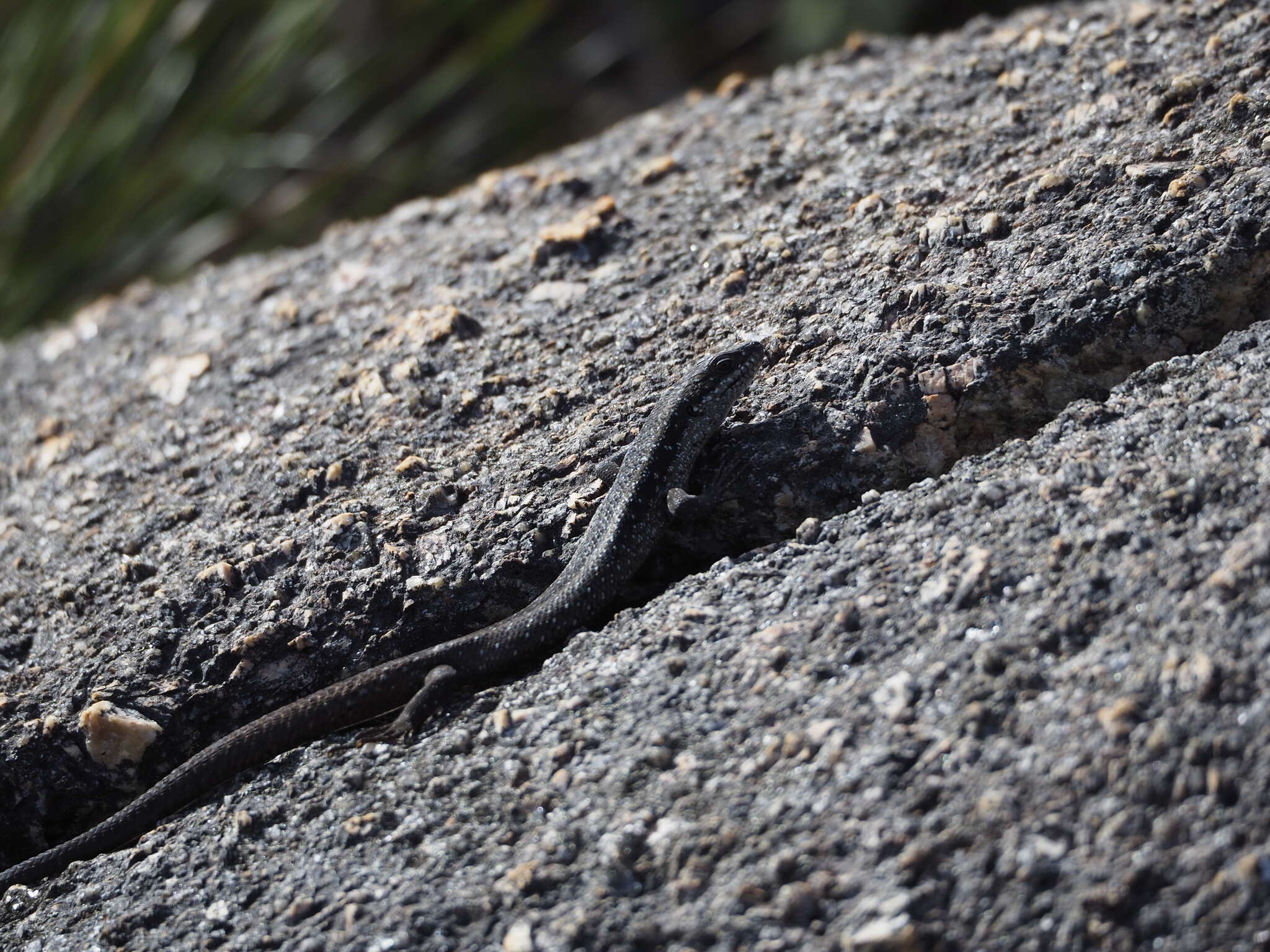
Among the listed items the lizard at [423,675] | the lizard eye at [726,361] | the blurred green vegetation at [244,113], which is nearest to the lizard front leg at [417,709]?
the lizard at [423,675]

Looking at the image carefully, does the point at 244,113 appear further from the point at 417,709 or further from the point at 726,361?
the point at 417,709

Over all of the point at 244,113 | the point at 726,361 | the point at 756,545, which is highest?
the point at 244,113

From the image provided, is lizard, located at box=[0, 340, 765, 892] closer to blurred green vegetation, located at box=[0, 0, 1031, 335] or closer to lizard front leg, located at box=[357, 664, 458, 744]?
lizard front leg, located at box=[357, 664, 458, 744]

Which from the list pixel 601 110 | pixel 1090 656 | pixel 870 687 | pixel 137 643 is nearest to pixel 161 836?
pixel 137 643

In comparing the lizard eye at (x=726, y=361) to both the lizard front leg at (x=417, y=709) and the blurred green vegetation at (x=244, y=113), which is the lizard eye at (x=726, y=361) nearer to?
the lizard front leg at (x=417, y=709)

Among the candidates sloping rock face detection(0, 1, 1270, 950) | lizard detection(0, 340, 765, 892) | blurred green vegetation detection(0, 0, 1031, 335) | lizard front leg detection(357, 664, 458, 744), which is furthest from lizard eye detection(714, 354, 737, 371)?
blurred green vegetation detection(0, 0, 1031, 335)

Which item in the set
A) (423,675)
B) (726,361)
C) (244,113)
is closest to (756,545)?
(726,361)

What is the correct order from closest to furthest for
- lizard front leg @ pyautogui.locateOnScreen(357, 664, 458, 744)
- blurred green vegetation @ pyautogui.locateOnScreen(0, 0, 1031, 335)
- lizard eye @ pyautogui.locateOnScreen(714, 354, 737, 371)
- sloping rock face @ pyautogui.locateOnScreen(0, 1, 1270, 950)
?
sloping rock face @ pyautogui.locateOnScreen(0, 1, 1270, 950) < lizard front leg @ pyautogui.locateOnScreen(357, 664, 458, 744) < lizard eye @ pyautogui.locateOnScreen(714, 354, 737, 371) < blurred green vegetation @ pyautogui.locateOnScreen(0, 0, 1031, 335)
